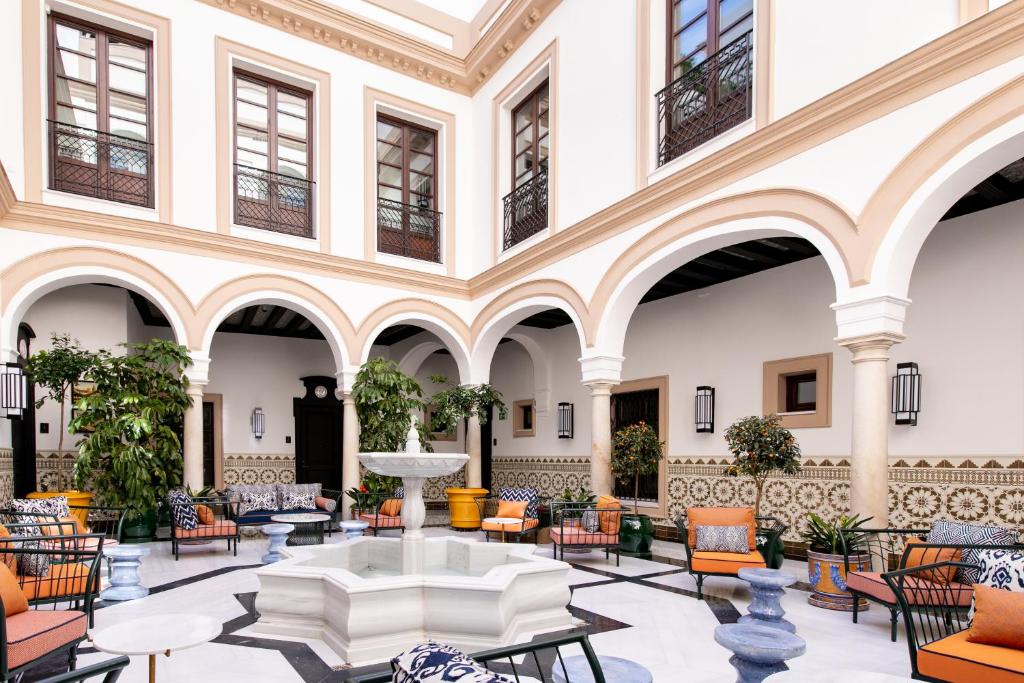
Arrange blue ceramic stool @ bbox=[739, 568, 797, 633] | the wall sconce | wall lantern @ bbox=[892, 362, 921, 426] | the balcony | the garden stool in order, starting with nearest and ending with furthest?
the garden stool < blue ceramic stool @ bbox=[739, 568, 797, 633] < the balcony < wall lantern @ bbox=[892, 362, 921, 426] < the wall sconce

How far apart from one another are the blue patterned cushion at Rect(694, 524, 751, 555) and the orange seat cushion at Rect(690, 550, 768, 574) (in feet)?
0.24

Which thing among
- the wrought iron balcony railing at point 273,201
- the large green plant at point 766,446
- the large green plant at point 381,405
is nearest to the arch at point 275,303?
the large green plant at point 381,405

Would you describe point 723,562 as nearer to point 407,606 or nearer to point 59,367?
point 407,606

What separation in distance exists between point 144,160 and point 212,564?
5.18 meters

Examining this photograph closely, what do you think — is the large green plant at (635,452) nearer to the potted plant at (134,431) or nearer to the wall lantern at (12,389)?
the potted plant at (134,431)

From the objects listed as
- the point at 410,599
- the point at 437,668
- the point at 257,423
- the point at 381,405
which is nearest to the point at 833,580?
the point at 410,599

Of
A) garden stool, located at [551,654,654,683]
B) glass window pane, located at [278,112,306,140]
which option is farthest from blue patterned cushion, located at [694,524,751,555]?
glass window pane, located at [278,112,306,140]

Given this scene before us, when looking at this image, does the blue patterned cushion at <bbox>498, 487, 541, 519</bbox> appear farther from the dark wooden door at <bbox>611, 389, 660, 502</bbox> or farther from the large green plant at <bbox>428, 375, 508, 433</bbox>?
the dark wooden door at <bbox>611, 389, 660, 502</bbox>

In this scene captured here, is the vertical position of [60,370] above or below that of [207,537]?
above

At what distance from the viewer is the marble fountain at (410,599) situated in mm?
4105

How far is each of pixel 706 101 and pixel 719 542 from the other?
173 inches

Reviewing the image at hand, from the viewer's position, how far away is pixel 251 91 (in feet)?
31.4

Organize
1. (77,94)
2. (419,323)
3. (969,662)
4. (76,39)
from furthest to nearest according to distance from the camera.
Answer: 1. (419,323)
2. (77,94)
3. (76,39)
4. (969,662)

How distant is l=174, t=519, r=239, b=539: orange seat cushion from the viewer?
24.4 ft
